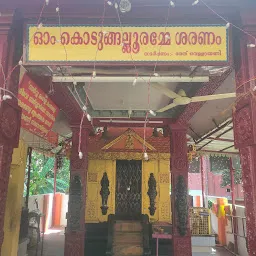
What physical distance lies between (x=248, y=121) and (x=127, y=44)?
60.3 inches

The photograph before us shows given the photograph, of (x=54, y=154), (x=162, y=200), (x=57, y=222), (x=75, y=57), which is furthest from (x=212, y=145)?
(x=57, y=222)

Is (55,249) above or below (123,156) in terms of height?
below

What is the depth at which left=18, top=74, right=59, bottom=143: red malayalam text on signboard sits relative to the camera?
4207 mm

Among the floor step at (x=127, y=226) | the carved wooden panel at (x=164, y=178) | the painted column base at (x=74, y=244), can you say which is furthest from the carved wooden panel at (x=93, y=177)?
the painted column base at (x=74, y=244)

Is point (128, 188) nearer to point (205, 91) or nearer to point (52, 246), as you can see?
point (52, 246)

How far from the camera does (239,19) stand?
3010mm

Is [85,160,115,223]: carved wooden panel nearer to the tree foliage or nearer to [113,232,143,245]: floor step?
[113,232,143,245]: floor step

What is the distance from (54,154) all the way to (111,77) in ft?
26.2

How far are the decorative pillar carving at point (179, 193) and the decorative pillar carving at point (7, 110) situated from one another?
4.80 meters

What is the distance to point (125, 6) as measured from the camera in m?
A: 2.89

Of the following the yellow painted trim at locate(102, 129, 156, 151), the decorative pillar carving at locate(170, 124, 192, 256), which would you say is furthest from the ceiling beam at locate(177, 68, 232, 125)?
the yellow painted trim at locate(102, 129, 156, 151)

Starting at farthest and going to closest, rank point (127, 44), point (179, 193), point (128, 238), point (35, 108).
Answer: point (128, 238) < point (179, 193) < point (35, 108) < point (127, 44)

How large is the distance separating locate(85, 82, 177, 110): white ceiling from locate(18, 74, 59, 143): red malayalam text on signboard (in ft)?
3.24

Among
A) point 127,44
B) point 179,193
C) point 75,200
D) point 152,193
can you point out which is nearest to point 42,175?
point 152,193
